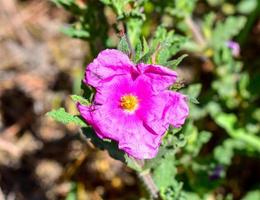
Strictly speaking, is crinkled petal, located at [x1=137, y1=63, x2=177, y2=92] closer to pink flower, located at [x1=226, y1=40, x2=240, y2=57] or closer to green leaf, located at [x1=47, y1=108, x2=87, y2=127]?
green leaf, located at [x1=47, y1=108, x2=87, y2=127]

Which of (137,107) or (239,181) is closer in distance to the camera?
(137,107)

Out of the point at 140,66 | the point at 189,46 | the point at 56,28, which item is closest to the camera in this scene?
the point at 140,66

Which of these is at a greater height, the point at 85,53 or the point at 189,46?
the point at 189,46

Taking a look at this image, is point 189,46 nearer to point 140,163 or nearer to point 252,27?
point 252,27

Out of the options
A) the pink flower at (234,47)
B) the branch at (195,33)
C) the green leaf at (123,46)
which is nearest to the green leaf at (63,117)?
the green leaf at (123,46)

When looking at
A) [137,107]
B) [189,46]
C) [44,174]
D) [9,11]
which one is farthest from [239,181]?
[9,11]

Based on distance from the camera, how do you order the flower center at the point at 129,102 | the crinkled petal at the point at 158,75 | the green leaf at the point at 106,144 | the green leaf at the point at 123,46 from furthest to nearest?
1. the green leaf at the point at 106,144
2. the flower center at the point at 129,102
3. the green leaf at the point at 123,46
4. the crinkled petal at the point at 158,75

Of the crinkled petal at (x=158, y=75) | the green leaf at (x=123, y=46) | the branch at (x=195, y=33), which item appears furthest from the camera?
the branch at (x=195, y=33)

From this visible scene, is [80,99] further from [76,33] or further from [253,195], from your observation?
[253,195]

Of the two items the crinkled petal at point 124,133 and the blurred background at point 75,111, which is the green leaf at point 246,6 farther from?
the crinkled petal at point 124,133
